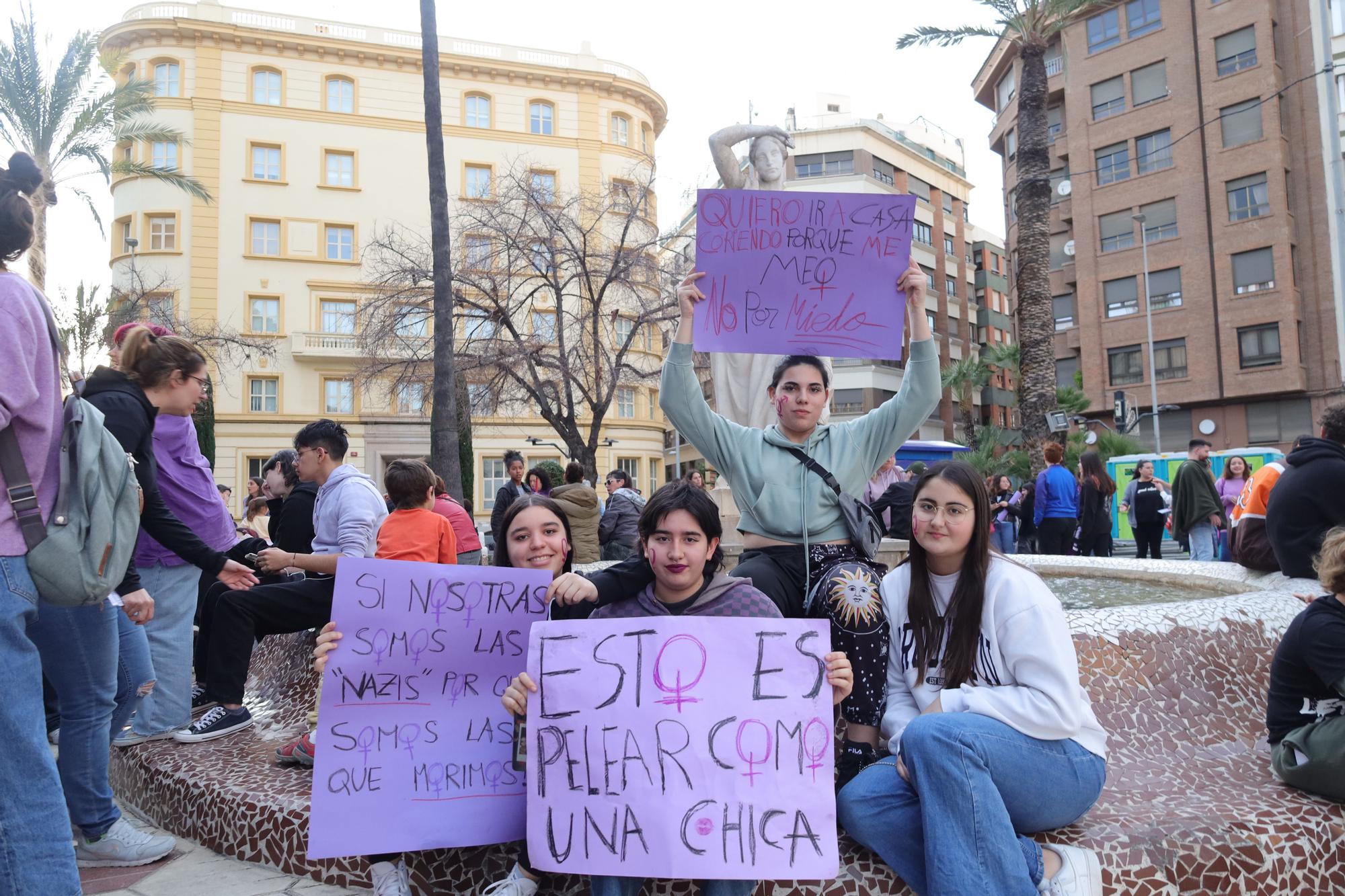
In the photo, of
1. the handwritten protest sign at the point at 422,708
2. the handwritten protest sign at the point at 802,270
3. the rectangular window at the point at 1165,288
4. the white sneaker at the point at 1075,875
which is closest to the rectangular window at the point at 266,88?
the rectangular window at the point at 1165,288

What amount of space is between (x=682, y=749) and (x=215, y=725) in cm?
263

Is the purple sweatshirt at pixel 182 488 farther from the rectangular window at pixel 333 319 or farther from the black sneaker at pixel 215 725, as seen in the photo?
the rectangular window at pixel 333 319

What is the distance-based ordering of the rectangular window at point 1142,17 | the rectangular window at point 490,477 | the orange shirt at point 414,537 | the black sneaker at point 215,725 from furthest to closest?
the rectangular window at point 490,477
the rectangular window at point 1142,17
the orange shirt at point 414,537
the black sneaker at point 215,725

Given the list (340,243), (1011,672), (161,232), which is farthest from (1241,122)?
(161,232)

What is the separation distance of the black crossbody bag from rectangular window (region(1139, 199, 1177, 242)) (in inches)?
1452

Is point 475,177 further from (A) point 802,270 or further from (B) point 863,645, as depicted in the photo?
(B) point 863,645

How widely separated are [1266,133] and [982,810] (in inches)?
1481

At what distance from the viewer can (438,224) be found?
11.4m

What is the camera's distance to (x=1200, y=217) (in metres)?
33.5

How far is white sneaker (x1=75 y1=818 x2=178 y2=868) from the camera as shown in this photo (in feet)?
10.4

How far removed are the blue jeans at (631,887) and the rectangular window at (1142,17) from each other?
4103cm

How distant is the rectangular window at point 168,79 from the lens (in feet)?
121

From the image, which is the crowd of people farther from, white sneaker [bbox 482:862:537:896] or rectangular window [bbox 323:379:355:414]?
rectangular window [bbox 323:379:355:414]

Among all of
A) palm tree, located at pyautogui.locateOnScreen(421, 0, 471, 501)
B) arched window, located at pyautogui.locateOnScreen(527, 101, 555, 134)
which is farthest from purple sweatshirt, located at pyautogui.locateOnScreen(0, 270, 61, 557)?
arched window, located at pyautogui.locateOnScreen(527, 101, 555, 134)
